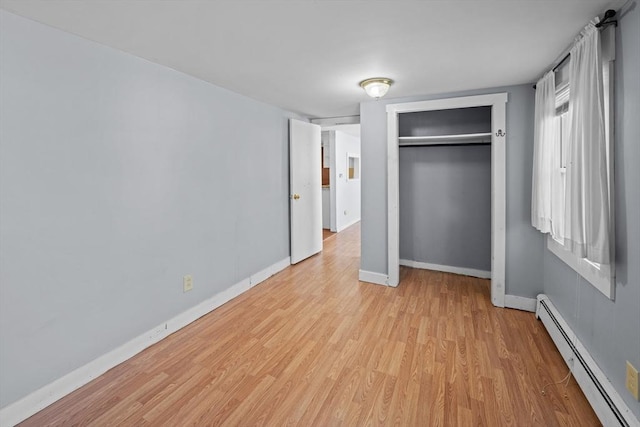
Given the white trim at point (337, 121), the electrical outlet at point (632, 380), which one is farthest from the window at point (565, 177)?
the white trim at point (337, 121)

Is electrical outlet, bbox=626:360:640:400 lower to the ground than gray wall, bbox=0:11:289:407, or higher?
lower

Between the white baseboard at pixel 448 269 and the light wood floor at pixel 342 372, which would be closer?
the light wood floor at pixel 342 372

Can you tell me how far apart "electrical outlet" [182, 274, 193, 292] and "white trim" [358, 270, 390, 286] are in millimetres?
1991

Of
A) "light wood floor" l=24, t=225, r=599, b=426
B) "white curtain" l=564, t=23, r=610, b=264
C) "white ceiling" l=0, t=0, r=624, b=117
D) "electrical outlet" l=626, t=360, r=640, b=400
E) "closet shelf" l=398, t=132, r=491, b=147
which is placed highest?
"white ceiling" l=0, t=0, r=624, b=117

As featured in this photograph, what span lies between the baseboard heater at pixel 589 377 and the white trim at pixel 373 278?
160cm

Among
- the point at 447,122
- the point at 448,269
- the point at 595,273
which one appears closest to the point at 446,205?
the point at 448,269

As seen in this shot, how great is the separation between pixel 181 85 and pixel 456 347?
3091 mm

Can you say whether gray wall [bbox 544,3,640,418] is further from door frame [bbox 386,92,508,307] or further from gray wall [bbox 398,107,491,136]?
gray wall [bbox 398,107,491,136]

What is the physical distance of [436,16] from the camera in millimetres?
1726

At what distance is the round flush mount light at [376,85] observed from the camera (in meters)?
2.82

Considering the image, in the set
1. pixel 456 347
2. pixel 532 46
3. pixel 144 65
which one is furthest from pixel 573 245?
pixel 144 65

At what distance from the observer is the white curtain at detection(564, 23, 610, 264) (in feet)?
5.42

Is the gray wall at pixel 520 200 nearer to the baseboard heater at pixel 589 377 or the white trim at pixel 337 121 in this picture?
the baseboard heater at pixel 589 377

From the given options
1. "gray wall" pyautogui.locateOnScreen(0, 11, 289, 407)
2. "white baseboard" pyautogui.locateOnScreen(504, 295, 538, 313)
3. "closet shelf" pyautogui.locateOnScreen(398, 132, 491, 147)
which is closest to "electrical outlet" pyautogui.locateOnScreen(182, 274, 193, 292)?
"gray wall" pyautogui.locateOnScreen(0, 11, 289, 407)
